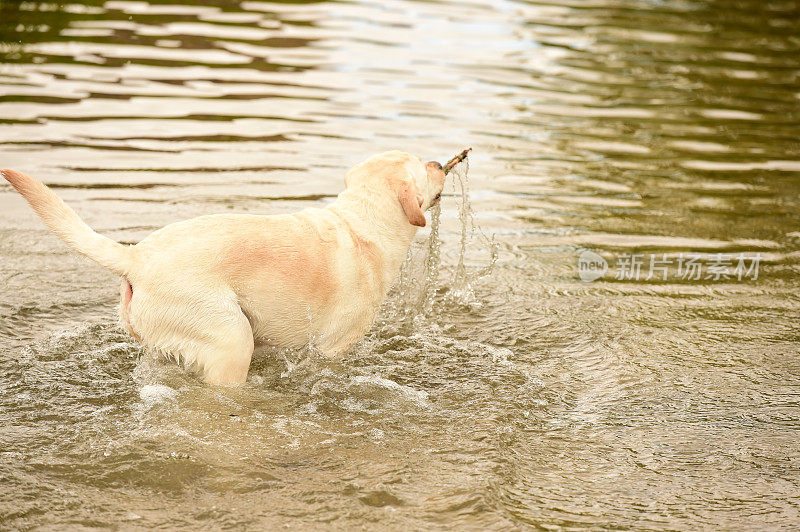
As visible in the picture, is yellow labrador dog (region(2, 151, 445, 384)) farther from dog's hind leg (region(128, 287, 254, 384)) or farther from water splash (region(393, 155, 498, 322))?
water splash (region(393, 155, 498, 322))

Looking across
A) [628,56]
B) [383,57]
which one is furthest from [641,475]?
[628,56]

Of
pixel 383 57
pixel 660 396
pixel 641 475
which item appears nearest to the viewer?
pixel 641 475

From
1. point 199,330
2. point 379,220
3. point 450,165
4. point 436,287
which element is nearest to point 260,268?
point 199,330

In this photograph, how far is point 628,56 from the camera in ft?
46.9

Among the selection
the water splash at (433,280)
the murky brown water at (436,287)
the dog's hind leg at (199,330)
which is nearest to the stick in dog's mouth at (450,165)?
the water splash at (433,280)

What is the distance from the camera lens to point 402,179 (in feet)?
18.3

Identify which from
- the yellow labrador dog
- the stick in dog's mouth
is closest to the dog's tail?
the yellow labrador dog

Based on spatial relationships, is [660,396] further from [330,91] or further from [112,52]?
[112,52]

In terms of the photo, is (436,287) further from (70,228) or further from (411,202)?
(70,228)

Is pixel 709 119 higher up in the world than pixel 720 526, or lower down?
higher up

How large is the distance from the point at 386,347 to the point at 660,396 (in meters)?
1.72

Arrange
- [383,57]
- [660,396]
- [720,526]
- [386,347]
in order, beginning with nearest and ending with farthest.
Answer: [720,526] → [660,396] → [386,347] → [383,57]

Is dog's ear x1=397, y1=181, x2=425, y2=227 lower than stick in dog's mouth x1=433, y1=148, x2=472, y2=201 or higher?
lower

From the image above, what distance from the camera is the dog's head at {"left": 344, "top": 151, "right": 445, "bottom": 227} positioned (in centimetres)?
549
